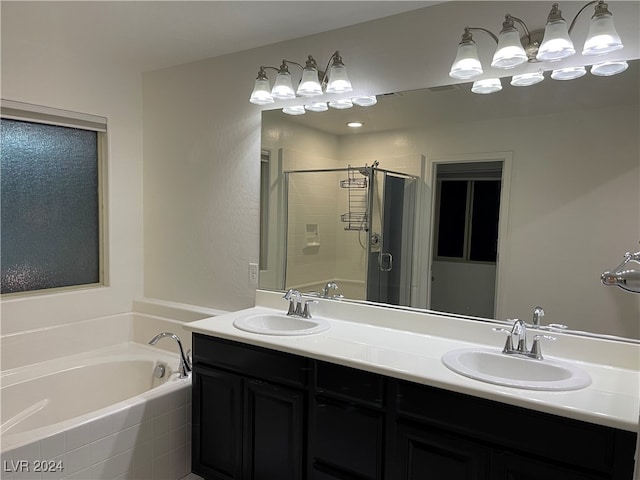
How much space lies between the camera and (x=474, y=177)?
1896mm

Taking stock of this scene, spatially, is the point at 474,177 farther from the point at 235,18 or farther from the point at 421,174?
the point at 235,18

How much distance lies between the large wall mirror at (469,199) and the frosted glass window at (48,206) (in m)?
1.29

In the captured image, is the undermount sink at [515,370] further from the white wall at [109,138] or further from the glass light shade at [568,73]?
the white wall at [109,138]

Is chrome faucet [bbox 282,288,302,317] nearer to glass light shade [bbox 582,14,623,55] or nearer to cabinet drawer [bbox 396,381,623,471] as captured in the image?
cabinet drawer [bbox 396,381,623,471]

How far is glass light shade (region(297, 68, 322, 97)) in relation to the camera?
2.20 m

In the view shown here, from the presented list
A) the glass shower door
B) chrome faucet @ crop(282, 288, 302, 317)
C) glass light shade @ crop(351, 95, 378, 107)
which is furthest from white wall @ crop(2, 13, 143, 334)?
the glass shower door

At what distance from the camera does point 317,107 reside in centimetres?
232

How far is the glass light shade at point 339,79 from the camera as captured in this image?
2129 mm

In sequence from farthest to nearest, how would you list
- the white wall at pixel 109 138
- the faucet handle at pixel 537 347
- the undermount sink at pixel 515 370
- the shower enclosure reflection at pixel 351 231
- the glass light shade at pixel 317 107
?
the white wall at pixel 109 138
the glass light shade at pixel 317 107
the shower enclosure reflection at pixel 351 231
the faucet handle at pixel 537 347
the undermount sink at pixel 515 370

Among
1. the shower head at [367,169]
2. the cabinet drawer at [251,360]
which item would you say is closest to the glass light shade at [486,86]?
the shower head at [367,169]

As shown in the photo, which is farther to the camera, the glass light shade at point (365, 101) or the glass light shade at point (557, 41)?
the glass light shade at point (365, 101)

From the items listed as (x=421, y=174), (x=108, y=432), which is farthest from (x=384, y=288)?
(x=108, y=432)

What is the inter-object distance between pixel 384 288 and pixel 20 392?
2.05 m

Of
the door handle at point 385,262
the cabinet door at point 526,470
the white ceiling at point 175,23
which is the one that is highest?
the white ceiling at point 175,23
